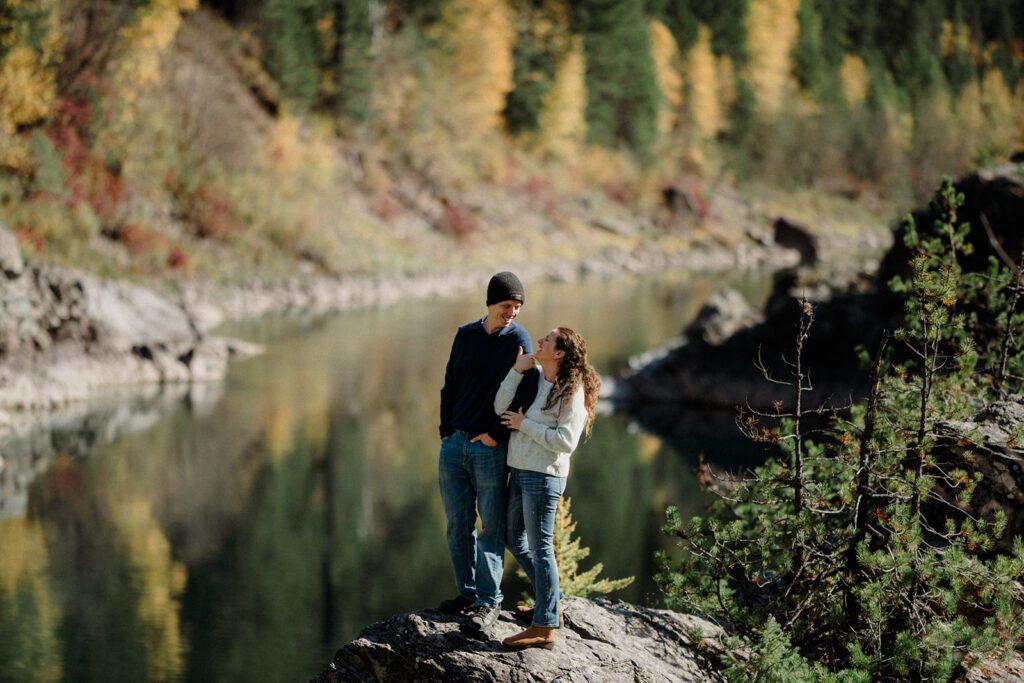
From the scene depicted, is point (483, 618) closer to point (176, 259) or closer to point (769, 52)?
point (176, 259)

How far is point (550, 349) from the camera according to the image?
5.96 metres

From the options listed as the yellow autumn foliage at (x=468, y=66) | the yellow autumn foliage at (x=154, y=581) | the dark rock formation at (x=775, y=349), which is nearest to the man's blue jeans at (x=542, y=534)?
the yellow autumn foliage at (x=154, y=581)

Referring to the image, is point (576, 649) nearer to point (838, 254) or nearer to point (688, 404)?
point (688, 404)

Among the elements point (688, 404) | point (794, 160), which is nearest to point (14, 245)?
point (688, 404)

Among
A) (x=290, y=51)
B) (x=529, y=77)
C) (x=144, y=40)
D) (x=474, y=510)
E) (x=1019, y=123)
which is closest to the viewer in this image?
(x=474, y=510)

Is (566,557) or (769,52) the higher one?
(769,52)

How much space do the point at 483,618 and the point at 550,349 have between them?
63.3 inches

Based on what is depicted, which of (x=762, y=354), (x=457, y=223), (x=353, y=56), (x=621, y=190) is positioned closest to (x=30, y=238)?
(x=762, y=354)

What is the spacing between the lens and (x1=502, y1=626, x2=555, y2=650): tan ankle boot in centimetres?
599

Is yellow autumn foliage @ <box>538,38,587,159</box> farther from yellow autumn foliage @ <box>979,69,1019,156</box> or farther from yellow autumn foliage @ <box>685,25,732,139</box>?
yellow autumn foliage @ <box>979,69,1019,156</box>

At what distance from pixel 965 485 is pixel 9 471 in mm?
14521

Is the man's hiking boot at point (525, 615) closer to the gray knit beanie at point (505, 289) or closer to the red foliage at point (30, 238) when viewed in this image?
the gray knit beanie at point (505, 289)

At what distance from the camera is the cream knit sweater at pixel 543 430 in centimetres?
593

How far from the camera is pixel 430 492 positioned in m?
16.5
